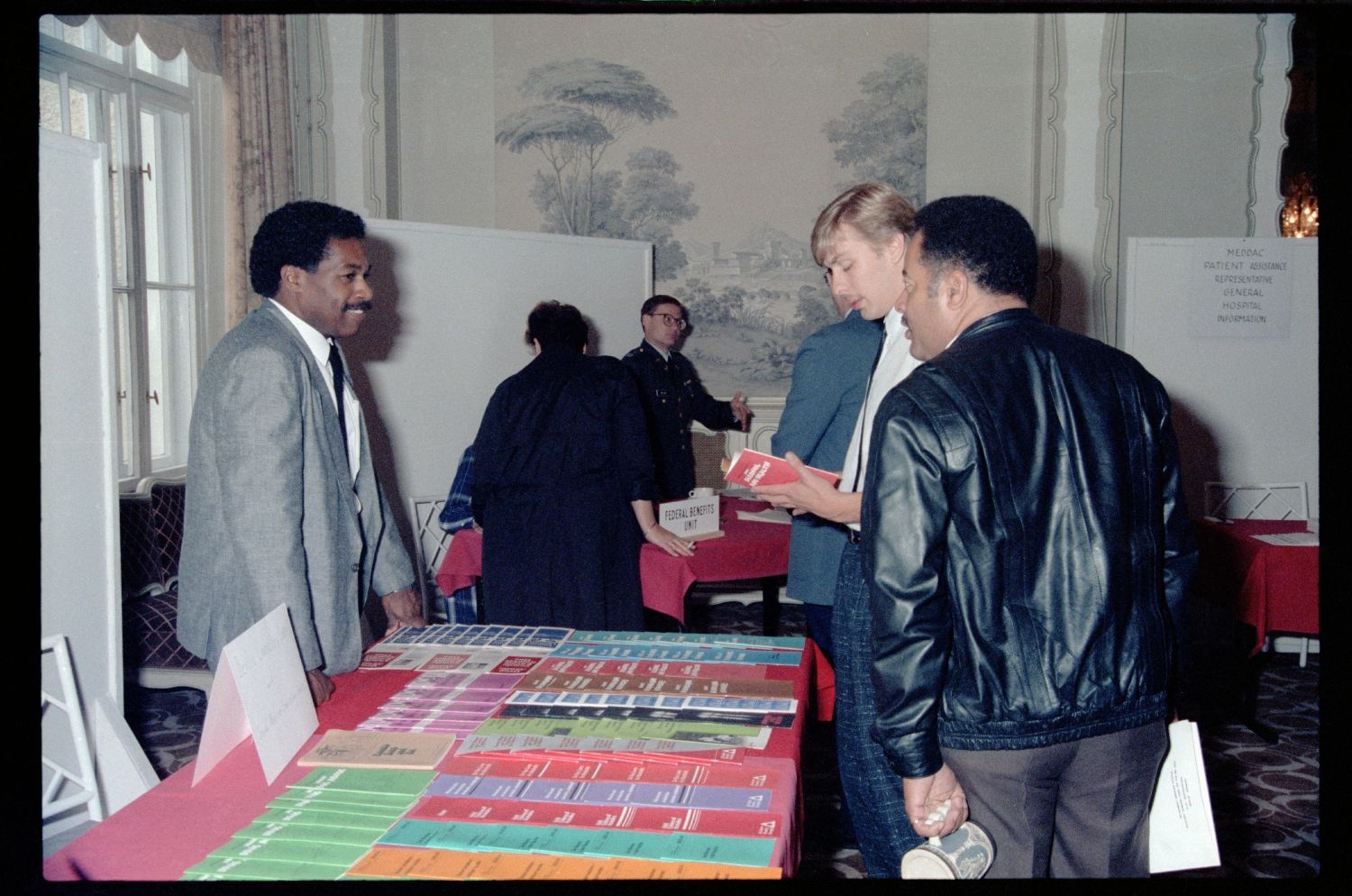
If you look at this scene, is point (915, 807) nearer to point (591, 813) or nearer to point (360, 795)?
point (591, 813)

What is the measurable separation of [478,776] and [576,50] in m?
4.83

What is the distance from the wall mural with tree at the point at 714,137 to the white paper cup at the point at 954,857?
14.3 feet

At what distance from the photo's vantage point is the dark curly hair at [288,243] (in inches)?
72.3

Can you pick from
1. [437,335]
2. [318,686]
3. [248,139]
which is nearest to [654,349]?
[437,335]

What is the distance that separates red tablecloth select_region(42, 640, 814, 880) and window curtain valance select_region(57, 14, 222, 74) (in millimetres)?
3674

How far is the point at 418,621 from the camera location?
199cm

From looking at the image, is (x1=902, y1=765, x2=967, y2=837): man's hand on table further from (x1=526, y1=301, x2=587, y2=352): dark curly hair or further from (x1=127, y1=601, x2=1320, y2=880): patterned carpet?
(x1=526, y1=301, x2=587, y2=352): dark curly hair

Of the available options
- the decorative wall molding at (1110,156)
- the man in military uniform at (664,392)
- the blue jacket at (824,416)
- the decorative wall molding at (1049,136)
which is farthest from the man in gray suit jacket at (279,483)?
the decorative wall molding at (1110,156)

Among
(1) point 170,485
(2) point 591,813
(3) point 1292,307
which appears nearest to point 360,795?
(2) point 591,813

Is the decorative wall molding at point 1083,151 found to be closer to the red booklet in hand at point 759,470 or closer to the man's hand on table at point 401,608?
the red booklet in hand at point 759,470

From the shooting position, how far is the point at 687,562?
293 cm

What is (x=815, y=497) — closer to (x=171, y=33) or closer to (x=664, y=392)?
(x=664, y=392)

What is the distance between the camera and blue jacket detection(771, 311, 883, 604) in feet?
7.11

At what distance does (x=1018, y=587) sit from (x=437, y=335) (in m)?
3.07
